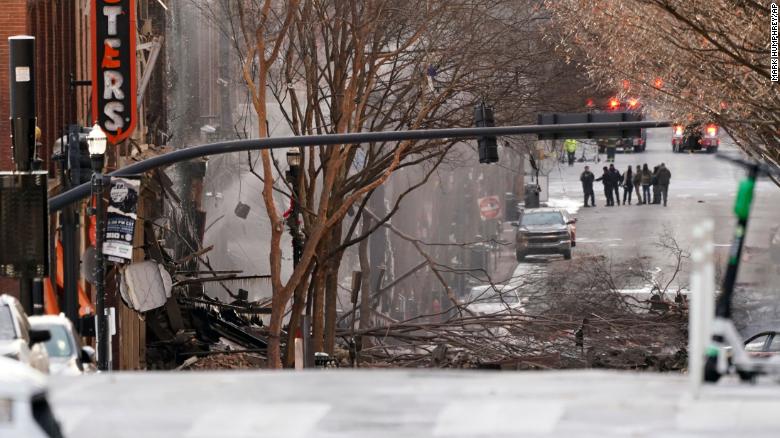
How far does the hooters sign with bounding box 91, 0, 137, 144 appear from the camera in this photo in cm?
3284

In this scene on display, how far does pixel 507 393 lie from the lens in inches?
276

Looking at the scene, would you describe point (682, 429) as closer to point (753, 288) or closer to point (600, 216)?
point (753, 288)

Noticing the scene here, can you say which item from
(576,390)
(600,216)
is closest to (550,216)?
(600,216)

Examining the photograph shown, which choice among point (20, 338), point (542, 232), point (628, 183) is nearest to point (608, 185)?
point (628, 183)

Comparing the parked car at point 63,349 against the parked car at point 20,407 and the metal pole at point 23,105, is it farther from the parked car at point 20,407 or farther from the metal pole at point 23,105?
the metal pole at point 23,105

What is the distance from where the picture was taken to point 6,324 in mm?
13281

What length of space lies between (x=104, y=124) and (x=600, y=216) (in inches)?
1408

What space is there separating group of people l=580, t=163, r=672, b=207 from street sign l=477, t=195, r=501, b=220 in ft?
22.2

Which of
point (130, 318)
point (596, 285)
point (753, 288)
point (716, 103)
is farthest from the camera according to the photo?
point (753, 288)

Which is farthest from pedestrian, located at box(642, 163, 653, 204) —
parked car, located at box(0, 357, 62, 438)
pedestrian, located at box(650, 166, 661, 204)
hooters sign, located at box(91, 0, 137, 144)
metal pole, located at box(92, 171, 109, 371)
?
parked car, located at box(0, 357, 62, 438)

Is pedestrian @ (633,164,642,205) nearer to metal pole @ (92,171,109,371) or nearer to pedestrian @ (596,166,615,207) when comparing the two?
pedestrian @ (596,166,615,207)

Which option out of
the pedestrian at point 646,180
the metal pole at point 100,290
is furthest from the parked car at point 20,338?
the pedestrian at point 646,180

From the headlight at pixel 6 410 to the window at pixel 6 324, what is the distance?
282 inches

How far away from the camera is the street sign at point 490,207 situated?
234ft
